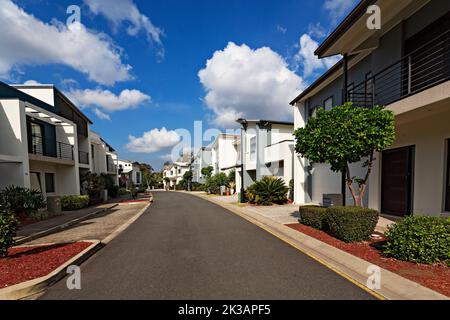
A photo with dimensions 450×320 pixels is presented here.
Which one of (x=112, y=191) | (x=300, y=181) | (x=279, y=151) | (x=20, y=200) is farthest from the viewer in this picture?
(x=112, y=191)

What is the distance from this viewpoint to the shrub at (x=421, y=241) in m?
4.41

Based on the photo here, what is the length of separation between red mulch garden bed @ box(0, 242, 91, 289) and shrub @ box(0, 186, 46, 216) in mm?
5829

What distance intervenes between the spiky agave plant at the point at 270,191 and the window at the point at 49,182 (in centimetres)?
1495

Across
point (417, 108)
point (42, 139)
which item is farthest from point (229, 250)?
point (42, 139)

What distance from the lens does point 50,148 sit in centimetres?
1648

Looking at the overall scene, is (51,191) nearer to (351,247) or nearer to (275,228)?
(275,228)

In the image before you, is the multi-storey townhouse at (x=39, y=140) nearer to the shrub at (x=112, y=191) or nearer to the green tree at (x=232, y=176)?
the shrub at (x=112, y=191)

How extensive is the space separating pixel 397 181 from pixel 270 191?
25.9 feet

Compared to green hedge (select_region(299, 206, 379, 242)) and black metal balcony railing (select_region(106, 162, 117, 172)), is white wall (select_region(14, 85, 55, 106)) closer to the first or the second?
black metal balcony railing (select_region(106, 162, 117, 172))

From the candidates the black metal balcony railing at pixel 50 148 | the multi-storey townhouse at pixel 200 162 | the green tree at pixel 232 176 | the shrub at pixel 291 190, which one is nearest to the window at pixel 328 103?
the shrub at pixel 291 190

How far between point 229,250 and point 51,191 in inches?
Answer: 670

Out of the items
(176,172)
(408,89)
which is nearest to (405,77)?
(408,89)

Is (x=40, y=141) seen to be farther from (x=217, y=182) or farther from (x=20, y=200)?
(x=217, y=182)


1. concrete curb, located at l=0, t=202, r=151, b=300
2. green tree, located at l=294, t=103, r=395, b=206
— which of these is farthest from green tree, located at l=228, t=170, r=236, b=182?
concrete curb, located at l=0, t=202, r=151, b=300
